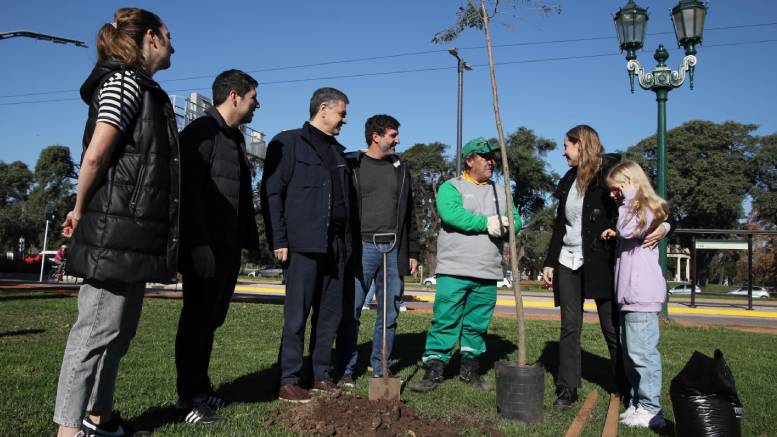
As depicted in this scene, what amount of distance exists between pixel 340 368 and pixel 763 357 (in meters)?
5.40

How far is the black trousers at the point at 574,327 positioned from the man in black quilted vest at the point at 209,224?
256cm

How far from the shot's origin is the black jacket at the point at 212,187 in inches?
Answer: 144

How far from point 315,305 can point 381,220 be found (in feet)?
3.24

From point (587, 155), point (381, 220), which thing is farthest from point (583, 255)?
point (381, 220)

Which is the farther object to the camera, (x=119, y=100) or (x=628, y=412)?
(x=628, y=412)

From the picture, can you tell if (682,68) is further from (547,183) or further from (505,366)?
(547,183)

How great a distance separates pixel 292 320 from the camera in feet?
14.9

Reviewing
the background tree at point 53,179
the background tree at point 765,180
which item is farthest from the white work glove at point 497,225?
the background tree at point 53,179

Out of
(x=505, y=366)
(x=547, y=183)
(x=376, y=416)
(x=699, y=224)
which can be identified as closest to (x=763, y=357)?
(x=505, y=366)

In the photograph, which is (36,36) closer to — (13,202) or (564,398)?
(564,398)

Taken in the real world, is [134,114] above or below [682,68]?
below

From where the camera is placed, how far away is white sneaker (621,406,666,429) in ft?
13.3

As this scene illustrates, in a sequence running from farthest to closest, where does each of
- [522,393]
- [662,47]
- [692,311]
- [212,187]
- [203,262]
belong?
[692,311] < [662,47] < [522,393] < [212,187] < [203,262]

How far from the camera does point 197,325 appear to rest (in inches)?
154
